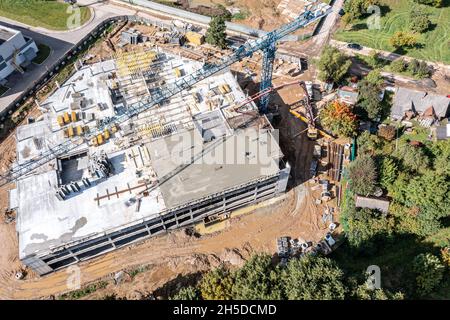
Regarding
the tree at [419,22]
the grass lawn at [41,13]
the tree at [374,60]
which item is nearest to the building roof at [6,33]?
the grass lawn at [41,13]

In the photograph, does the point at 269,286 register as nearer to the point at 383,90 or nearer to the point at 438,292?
the point at 438,292

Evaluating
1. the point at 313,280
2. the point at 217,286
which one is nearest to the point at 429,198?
the point at 313,280

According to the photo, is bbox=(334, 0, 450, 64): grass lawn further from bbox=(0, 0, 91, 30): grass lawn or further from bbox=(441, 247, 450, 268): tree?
bbox=(0, 0, 91, 30): grass lawn

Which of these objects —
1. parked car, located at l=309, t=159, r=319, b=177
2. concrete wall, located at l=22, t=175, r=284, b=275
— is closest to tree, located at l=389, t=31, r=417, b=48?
parked car, located at l=309, t=159, r=319, b=177

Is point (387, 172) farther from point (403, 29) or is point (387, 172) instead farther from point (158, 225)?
point (403, 29)

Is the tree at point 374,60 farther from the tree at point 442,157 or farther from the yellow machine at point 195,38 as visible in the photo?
the yellow machine at point 195,38
